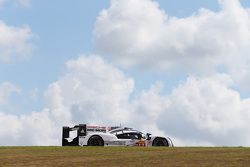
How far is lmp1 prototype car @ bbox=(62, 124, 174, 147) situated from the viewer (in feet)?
106

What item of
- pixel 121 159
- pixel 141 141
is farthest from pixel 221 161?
pixel 141 141

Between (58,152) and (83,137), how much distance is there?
7.41 m

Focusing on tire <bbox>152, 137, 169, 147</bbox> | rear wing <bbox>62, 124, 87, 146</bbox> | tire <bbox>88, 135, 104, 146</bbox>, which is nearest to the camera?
tire <bbox>88, 135, 104, 146</bbox>

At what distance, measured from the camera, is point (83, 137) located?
32.7m

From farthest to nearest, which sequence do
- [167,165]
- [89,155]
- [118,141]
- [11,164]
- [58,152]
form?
1. [118,141]
2. [58,152]
3. [89,155]
4. [11,164]
5. [167,165]

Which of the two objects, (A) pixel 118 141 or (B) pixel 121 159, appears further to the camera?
(A) pixel 118 141

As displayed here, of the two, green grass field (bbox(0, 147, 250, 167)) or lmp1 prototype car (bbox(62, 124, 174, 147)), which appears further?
lmp1 prototype car (bbox(62, 124, 174, 147))

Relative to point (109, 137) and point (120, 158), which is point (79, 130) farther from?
point (120, 158)

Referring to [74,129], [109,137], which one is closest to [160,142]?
[109,137]

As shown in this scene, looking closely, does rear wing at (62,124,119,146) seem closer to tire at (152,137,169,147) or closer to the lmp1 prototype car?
the lmp1 prototype car

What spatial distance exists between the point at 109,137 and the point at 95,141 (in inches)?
32.6

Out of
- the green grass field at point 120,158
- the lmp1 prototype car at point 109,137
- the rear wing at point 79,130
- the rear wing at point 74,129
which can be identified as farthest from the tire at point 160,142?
the green grass field at point 120,158

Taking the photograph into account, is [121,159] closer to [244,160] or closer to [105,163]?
[105,163]

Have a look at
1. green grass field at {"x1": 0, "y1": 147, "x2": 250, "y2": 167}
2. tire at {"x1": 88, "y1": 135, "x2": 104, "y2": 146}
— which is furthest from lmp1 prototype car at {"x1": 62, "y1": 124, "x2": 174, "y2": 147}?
green grass field at {"x1": 0, "y1": 147, "x2": 250, "y2": 167}
